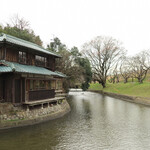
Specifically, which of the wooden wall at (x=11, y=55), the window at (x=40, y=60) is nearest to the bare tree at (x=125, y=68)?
the window at (x=40, y=60)

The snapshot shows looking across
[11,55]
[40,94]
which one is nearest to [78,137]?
[40,94]

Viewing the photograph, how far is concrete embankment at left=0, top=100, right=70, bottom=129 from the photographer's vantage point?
503 inches

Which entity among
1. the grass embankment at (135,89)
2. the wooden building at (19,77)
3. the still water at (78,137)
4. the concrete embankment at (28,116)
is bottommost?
the still water at (78,137)

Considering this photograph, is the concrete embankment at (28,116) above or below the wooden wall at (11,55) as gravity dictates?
below

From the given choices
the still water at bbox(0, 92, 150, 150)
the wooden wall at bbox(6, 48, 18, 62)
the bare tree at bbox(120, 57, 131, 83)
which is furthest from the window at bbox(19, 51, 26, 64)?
the bare tree at bbox(120, 57, 131, 83)

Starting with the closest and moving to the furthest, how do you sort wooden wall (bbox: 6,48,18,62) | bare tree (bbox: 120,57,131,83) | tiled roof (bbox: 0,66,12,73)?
1. tiled roof (bbox: 0,66,12,73)
2. wooden wall (bbox: 6,48,18,62)
3. bare tree (bbox: 120,57,131,83)

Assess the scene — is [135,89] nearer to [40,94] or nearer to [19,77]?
[40,94]

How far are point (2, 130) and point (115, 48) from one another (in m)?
44.5

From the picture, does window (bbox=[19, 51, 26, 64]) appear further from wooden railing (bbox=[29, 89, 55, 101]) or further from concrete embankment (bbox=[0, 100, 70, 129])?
concrete embankment (bbox=[0, 100, 70, 129])

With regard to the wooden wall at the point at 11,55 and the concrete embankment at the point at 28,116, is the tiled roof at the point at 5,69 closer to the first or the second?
the wooden wall at the point at 11,55

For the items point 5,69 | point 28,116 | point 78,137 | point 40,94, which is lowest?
point 78,137

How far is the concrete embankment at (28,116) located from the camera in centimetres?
1277

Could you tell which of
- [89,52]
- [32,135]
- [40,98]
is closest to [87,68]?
[89,52]

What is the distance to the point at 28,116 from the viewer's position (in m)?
14.6
